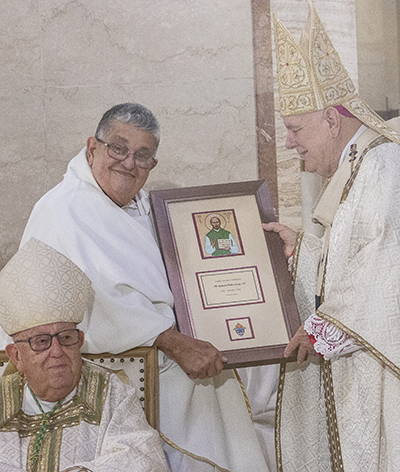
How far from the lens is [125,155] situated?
4.07 metres

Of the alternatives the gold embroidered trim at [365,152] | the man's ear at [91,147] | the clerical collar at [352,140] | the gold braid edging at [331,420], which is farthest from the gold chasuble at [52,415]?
the clerical collar at [352,140]

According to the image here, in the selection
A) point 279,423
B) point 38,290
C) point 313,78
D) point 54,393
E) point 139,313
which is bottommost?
point 279,423

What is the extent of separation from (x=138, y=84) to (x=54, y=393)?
143 inches

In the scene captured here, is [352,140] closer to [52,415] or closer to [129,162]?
[129,162]

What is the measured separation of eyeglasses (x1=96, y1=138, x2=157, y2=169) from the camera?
4070 mm

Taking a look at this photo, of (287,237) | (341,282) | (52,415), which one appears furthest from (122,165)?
(52,415)

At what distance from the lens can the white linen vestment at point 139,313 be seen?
3.75 metres

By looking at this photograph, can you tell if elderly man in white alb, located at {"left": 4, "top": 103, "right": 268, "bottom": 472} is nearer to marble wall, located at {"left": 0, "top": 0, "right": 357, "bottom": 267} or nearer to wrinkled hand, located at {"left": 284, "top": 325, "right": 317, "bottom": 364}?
wrinkled hand, located at {"left": 284, "top": 325, "right": 317, "bottom": 364}

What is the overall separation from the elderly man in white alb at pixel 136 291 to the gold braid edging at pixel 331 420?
1.31 ft

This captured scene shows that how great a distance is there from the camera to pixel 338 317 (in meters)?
3.54

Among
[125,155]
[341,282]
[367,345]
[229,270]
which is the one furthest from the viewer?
[125,155]

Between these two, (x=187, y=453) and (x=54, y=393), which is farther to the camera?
(x=187, y=453)

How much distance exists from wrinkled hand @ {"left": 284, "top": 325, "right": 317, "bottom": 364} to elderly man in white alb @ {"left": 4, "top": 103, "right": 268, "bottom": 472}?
1.23 ft

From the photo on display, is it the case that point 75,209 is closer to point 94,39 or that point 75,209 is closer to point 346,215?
point 346,215
